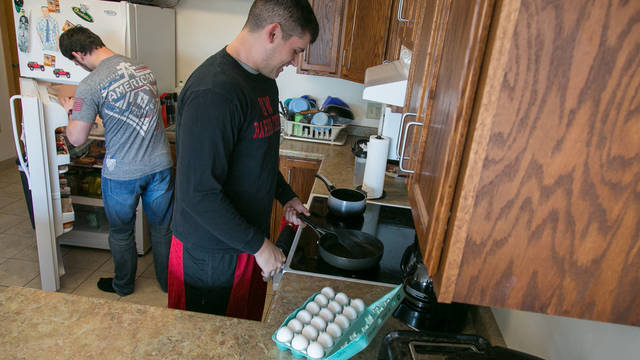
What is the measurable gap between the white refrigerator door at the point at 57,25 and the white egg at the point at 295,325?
2.44m

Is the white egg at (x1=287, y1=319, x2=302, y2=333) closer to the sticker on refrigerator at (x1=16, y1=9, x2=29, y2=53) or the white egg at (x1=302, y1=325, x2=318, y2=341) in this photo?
the white egg at (x1=302, y1=325, x2=318, y2=341)

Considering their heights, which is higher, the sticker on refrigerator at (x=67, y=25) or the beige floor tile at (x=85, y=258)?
the sticker on refrigerator at (x=67, y=25)

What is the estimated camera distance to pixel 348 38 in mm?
2779

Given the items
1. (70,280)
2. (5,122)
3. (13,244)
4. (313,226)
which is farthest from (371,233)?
(5,122)

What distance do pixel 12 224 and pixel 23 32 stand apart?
156 centimetres

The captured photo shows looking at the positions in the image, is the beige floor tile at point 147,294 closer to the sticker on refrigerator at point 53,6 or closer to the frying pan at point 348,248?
the frying pan at point 348,248

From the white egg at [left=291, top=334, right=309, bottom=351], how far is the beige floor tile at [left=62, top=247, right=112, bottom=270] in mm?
2458

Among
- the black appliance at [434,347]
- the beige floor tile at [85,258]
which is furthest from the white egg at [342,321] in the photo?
the beige floor tile at [85,258]

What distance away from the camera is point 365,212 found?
180 cm

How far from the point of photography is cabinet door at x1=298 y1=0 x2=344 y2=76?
2.74 meters

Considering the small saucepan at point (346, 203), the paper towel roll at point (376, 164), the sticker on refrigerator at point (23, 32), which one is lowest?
the small saucepan at point (346, 203)

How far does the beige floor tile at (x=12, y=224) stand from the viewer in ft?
10.3

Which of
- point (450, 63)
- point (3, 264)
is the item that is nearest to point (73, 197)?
point (3, 264)

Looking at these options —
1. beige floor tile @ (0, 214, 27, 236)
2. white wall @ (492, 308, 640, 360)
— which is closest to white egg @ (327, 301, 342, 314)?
white wall @ (492, 308, 640, 360)
